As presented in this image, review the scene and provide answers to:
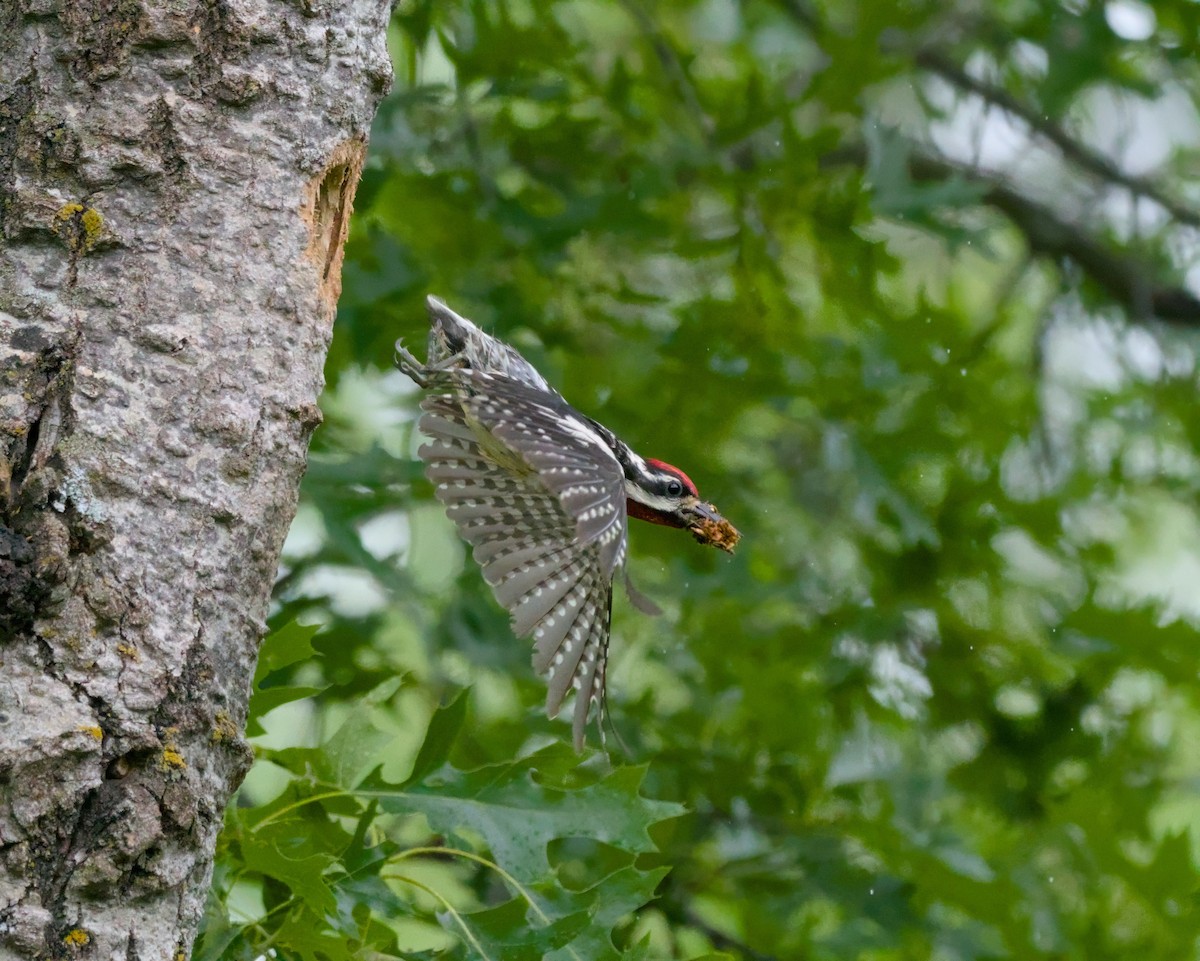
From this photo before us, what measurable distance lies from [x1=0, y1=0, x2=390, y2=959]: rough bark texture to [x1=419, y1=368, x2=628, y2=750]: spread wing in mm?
697

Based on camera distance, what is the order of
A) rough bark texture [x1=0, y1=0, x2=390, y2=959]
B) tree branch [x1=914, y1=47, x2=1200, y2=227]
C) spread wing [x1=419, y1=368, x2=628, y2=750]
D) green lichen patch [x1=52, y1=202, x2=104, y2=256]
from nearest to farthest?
rough bark texture [x1=0, y1=0, x2=390, y2=959], green lichen patch [x1=52, y1=202, x2=104, y2=256], spread wing [x1=419, y1=368, x2=628, y2=750], tree branch [x1=914, y1=47, x2=1200, y2=227]

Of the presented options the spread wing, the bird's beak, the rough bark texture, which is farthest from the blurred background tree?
the rough bark texture

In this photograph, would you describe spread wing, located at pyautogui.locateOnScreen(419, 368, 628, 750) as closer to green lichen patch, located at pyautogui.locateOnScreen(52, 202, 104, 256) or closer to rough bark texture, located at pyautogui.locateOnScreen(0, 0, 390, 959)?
rough bark texture, located at pyautogui.locateOnScreen(0, 0, 390, 959)

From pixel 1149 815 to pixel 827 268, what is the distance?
2.19 meters

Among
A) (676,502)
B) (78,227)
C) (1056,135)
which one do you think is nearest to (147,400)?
(78,227)

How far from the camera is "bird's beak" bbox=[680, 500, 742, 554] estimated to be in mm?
3303

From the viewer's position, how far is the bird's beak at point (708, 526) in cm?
330

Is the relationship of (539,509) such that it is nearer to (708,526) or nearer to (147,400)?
(708,526)

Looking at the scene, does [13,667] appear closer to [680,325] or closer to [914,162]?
[680,325]

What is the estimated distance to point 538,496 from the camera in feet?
10.9

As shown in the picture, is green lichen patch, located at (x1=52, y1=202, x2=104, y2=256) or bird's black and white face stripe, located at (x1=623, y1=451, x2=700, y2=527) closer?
green lichen patch, located at (x1=52, y1=202, x2=104, y2=256)

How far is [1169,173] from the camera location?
21.5 ft

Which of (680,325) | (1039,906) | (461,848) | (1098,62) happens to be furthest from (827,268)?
(461,848)

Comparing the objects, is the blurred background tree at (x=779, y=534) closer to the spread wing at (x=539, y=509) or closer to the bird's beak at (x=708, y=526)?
the spread wing at (x=539, y=509)
